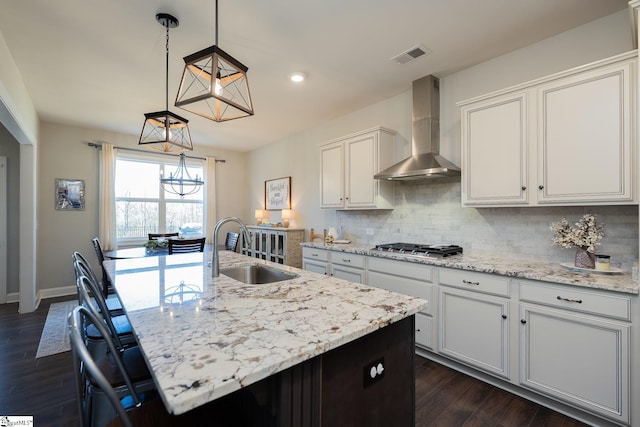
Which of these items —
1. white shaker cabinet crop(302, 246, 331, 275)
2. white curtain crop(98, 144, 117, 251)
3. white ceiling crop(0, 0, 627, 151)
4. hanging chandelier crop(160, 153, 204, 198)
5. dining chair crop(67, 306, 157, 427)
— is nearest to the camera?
dining chair crop(67, 306, 157, 427)

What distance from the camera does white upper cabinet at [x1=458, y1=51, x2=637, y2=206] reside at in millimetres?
1871

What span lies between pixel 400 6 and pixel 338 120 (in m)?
2.30

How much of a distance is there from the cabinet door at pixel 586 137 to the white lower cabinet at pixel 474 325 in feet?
2.64

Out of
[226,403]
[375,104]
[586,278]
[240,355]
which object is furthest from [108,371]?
[375,104]

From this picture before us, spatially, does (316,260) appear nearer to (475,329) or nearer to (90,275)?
(475,329)

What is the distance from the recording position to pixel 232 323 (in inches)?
42.2

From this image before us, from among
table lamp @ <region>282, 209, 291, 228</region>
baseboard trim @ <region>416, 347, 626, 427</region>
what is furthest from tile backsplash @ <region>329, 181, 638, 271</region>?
table lamp @ <region>282, 209, 291, 228</region>

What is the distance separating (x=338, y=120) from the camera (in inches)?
171

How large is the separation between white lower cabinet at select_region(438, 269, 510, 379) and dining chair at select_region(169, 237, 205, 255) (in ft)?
9.41

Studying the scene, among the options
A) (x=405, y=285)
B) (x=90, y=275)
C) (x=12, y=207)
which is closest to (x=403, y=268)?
(x=405, y=285)

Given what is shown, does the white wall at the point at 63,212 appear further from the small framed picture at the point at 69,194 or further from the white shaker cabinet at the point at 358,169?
the white shaker cabinet at the point at 358,169

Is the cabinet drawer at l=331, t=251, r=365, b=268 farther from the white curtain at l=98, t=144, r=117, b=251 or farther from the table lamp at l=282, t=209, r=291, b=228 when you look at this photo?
the white curtain at l=98, t=144, r=117, b=251

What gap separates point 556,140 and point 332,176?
2319 millimetres

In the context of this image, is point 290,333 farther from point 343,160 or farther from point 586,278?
Result: point 343,160
